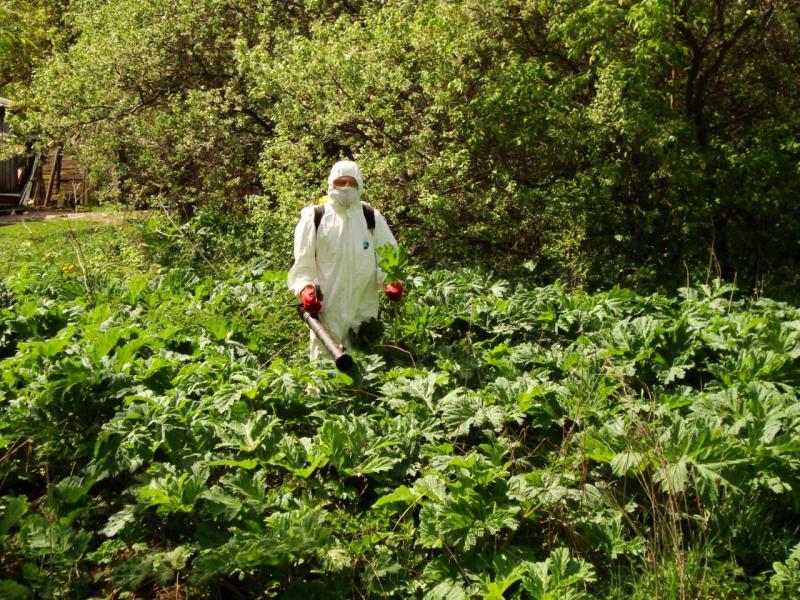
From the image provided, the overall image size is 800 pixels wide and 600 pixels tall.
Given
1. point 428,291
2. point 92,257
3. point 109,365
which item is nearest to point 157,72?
point 92,257

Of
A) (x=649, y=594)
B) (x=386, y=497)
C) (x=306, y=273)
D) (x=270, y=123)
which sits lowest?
(x=649, y=594)

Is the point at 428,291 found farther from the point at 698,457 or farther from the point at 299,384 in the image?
the point at 698,457

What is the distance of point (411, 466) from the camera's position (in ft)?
16.2

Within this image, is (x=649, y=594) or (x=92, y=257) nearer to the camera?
(x=649, y=594)

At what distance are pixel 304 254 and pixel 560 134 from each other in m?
4.63

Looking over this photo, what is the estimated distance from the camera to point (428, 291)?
8.06 m

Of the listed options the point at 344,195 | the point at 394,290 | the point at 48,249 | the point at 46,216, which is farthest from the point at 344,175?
the point at 46,216

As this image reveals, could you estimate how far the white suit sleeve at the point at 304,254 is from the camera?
6.63 m

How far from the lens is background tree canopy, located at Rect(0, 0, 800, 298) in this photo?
9828 mm

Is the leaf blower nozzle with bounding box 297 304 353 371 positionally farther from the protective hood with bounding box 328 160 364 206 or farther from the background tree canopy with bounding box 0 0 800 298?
the background tree canopy with bounding box 0 0 800 298

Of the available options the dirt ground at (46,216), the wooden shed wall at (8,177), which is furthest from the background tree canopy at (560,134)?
the wooden shed wall at (8,177)

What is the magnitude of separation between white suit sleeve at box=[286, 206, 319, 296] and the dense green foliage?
26.6 inches

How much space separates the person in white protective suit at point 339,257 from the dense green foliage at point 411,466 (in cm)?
34

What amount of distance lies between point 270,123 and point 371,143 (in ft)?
9.64
